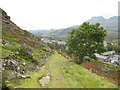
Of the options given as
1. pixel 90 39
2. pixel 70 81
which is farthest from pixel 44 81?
pixel 90 39

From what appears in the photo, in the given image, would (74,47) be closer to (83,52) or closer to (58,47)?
(83,52)

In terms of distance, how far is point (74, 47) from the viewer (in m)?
47.4

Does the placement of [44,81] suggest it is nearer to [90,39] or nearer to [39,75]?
[39,75]

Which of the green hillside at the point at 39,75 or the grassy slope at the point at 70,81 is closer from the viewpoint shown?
the grassy slope at the point at 70,81

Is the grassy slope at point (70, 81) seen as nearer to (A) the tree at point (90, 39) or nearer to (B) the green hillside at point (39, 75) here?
(B) the green hillside at point (39, 75)

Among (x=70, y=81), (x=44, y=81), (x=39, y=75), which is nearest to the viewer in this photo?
(x=70, y=81)

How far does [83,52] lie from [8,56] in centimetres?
2679

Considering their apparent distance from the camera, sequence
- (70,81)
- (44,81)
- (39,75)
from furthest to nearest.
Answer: (39,75)
(44,81)
(70,81)

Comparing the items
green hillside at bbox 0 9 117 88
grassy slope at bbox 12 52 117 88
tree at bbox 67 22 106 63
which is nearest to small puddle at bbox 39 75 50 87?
green hillside at bbox 0 9 117 88

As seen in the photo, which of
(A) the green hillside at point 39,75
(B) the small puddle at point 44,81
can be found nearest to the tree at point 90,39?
(A) the green hillside at point 39,75

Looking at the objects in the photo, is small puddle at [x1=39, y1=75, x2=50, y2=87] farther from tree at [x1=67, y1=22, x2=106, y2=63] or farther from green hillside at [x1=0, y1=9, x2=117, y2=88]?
tree at [x1=67, y1=22, x2=106, y2=63]

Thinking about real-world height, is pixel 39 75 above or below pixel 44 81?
below

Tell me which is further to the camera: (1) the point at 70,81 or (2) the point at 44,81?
(2) the point at 44,81

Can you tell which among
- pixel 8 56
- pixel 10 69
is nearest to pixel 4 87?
pixel 10 69
